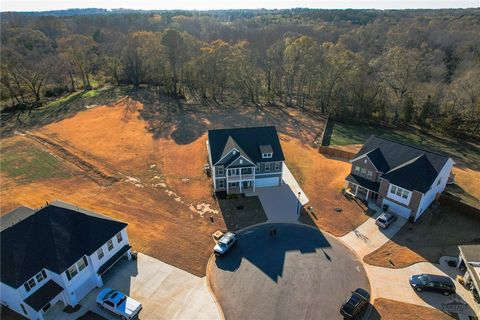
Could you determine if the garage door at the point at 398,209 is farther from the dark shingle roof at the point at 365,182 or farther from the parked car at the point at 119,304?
the parked car at the point at 119,304

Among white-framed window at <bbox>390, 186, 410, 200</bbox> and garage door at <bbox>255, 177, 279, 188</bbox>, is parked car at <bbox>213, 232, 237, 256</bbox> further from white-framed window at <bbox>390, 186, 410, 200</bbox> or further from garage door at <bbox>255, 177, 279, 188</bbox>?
white-framed window at <bbox>390, 186, 410, 200</bbox>

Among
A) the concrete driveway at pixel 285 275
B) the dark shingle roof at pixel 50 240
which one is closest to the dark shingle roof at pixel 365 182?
the concrete driveway at pixel 285 275

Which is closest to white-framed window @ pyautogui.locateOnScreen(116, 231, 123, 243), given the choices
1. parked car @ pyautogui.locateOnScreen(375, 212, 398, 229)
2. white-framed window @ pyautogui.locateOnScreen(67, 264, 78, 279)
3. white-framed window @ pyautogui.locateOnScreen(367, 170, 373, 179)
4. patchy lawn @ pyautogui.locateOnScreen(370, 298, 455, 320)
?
white-framed window @ pyautogui.locateOnScreen(67, 264, 78, 279)

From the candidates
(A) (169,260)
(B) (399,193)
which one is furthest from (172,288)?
(B) (399,193)

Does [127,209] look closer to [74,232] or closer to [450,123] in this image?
[74,232]

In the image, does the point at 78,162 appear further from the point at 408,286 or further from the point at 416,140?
Answer: the point at 416,140

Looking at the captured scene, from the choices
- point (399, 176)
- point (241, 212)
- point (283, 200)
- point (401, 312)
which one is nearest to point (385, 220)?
point (399, 176)
